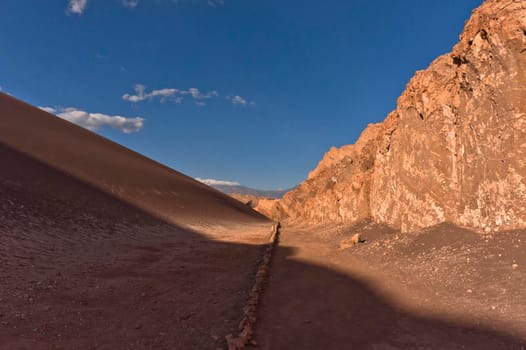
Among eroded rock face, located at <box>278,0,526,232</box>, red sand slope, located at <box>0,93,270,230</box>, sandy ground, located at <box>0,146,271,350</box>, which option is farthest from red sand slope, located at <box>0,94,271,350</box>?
eroded rock face, located at <box>278,0,526,232</box>

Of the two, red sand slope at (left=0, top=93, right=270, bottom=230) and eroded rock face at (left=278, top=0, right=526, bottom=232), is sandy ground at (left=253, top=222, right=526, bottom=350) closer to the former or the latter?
eroded rock face at (left=278, top=0, right=526, bottom=232)

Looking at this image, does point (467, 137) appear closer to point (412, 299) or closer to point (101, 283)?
point (412, 299)

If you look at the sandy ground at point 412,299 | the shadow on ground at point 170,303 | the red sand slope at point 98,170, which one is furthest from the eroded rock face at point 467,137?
the red sand slope at point 98,170

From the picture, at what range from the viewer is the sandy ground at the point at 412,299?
5320mm

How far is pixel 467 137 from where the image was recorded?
11.4 metres

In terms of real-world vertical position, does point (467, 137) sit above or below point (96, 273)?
above

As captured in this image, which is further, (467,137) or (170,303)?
(467,137)

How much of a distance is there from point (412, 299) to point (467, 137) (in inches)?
291

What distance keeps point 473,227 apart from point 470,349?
6.80m

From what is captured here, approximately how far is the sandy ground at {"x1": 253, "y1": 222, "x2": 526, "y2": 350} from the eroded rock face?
4.09 ft

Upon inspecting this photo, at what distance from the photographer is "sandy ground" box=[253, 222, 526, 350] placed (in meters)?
5.32

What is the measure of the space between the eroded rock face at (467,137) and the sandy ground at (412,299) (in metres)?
1.25

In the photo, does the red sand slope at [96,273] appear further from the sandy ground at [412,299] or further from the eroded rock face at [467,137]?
the eroded rock face at [467,137]

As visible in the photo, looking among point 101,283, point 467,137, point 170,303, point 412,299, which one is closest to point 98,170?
point 101,283
